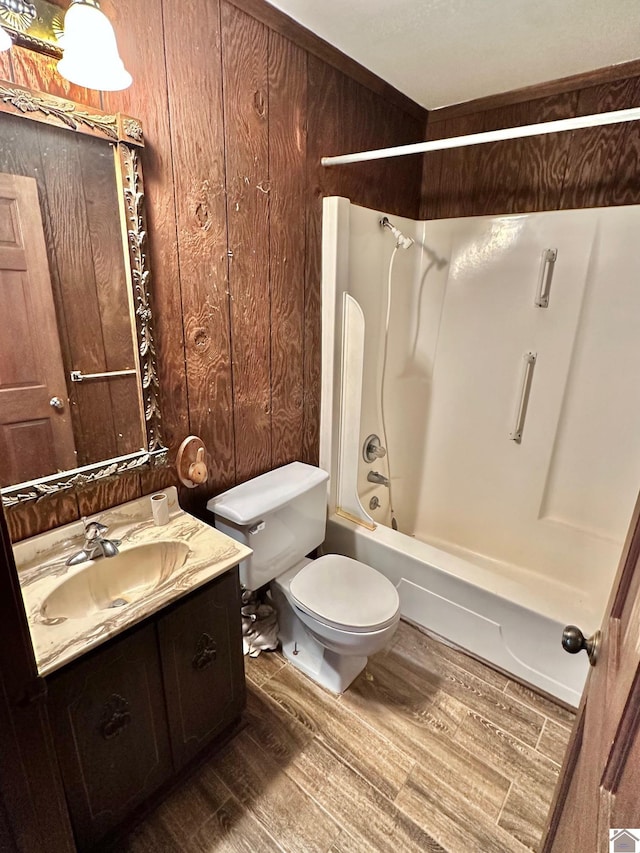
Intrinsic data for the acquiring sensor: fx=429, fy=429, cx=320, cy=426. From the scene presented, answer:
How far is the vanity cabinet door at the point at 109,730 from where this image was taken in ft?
3.27

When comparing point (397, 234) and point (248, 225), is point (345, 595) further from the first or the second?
point (397, 234)

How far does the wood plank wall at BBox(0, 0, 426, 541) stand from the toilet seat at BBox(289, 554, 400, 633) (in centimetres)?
50

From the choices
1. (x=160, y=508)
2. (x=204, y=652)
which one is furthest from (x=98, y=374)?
(x=204, y=652)

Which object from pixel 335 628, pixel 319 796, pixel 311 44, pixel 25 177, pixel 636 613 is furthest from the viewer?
pixel 311 44

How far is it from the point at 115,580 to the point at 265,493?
1.98ft

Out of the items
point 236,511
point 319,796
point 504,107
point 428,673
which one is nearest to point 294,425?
point 236,511

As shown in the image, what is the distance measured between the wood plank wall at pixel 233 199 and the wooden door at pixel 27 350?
0.54 feet

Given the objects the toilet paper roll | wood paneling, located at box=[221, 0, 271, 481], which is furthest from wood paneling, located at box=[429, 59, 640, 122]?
the toilet paper roll

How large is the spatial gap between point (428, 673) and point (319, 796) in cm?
66

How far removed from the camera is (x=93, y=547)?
4.17 feet

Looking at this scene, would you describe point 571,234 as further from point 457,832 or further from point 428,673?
point 457,832

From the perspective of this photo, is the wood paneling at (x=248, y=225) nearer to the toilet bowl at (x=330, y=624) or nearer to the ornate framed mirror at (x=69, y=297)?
the ornate framed mirror at (x=69, y=297)

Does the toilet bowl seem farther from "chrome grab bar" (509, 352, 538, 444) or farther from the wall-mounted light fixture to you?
the wall-mounted light fixture

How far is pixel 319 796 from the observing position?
135cm
